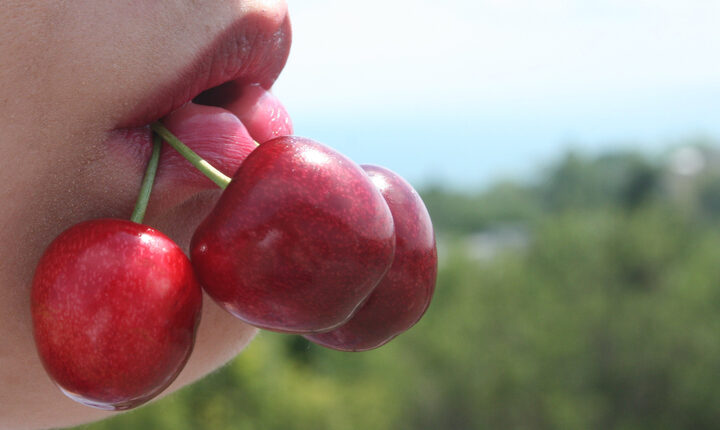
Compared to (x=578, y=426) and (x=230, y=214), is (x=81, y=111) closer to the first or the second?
(x=230, y=214)

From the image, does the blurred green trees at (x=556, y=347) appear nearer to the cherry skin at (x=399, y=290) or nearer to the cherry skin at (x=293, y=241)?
the cherry skin at (x=399, y=290)

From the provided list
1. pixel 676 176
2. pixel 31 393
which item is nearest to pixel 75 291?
pixel 31 393

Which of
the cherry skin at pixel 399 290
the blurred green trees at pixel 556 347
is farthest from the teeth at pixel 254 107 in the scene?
the blurred green trees at pixel 556 347

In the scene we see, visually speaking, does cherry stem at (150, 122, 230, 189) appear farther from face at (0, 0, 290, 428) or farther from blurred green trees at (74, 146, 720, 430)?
blurred green trees at (74, 146, 720, 430)

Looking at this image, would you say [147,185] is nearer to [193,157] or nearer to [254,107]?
[193,157]

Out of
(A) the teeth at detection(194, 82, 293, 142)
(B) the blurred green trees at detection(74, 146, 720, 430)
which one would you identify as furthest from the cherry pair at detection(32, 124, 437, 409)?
(B) the blurred green trees at detection(74, 146, 720, 430)
